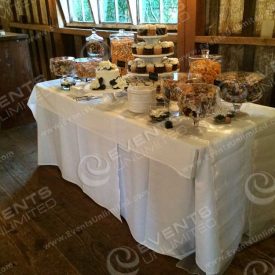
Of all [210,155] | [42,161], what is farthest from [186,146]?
[42,161]

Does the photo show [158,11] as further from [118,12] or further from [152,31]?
[152,31]

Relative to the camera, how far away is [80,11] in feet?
12.7

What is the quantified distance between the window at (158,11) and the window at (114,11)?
186 mm

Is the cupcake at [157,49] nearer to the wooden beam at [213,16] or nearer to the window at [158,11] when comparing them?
the wooden beam at [213,16]

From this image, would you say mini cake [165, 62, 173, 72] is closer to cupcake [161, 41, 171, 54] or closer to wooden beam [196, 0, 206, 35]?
cupcake [161, 41, 171, 54]

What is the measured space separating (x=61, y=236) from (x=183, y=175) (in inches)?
A: 36.7

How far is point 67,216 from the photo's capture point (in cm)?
197

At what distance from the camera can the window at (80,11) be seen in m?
3.72

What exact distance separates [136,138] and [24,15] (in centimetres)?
424

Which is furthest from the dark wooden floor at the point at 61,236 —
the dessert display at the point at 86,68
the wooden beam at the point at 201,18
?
the wooden beam at the point at 201,18

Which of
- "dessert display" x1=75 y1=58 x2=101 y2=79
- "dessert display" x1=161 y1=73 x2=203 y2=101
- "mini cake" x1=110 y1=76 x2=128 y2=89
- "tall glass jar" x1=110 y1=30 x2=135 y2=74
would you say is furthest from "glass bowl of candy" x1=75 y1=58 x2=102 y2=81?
"dessert display" x1=161 y1=73 x2=203 y2=101

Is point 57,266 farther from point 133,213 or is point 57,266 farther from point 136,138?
point 136,138

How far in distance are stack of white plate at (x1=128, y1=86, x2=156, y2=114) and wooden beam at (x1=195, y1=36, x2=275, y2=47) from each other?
3.28 ft

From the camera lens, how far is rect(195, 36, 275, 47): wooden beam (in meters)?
2.04
